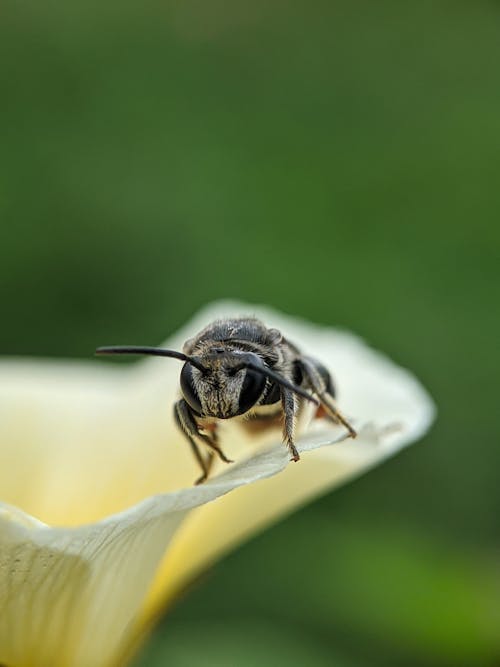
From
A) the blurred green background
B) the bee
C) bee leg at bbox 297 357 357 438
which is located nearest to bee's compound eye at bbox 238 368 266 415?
the bee

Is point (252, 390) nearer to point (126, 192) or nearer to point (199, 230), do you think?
point (199, 230)

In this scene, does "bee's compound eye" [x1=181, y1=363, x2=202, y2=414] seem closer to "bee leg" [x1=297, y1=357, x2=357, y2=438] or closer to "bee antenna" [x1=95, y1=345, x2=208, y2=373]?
"bee antenna" [x1=95, y1=345, x2=208, y2=373]

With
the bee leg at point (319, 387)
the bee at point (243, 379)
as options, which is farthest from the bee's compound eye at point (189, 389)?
the bee leg at point (319, 387)

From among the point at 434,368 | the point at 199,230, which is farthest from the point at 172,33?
the point at 434,368

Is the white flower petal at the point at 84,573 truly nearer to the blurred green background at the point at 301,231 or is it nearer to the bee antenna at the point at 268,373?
the bee antenna at the point at 268,373

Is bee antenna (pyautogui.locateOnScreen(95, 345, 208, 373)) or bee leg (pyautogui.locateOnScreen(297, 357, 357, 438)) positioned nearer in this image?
bee antenna (pyautogui.locateOnScreen(95, 345, 208, 373))

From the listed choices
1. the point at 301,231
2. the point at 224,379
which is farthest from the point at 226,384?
the point at 301,231

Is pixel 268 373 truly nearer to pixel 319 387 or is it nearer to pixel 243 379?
pixel 243 379

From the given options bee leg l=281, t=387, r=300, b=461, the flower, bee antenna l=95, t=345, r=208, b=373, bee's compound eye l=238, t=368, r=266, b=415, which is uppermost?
bee antenna l=95, t=345, r=208, b=373
